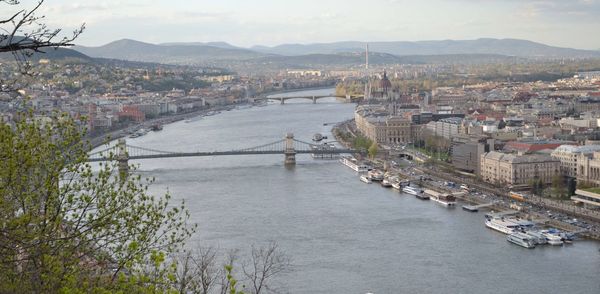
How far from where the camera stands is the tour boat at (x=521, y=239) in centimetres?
698

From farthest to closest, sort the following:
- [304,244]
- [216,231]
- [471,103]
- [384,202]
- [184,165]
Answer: [471,103]
[184,165]
[384,202]
[216,231]
[304,244]

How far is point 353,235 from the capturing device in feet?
23.7

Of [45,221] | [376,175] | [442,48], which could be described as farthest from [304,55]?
[45,221]

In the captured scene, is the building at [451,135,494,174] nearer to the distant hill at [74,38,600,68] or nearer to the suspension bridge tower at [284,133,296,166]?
the suspension bridge tower at [284,133,296,166]

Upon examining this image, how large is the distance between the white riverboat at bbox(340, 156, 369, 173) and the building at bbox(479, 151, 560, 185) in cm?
174

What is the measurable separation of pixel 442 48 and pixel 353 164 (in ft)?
278

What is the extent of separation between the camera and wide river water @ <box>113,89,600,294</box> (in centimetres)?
583

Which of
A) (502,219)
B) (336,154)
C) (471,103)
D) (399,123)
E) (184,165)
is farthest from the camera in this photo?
(471,103)

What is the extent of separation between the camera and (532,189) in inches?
384

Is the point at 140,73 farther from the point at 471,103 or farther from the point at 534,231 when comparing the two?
the point at 534,231

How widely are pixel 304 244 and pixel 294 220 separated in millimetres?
1031

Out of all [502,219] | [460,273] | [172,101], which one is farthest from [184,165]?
[172,101]

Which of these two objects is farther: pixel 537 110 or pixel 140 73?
pixel 140 73

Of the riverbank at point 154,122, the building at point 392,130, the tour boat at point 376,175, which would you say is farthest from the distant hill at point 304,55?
the tour boat at point 376,175
